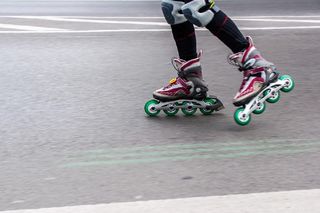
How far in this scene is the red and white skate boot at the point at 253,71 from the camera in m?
5.33

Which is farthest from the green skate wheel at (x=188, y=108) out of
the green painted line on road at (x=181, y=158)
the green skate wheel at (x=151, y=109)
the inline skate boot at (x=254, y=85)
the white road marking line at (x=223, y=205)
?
the white road marking line at (x=223, y=205)

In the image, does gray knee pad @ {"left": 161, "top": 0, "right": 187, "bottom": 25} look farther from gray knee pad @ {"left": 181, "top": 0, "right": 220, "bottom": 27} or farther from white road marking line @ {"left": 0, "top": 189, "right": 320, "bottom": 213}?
white road marking line @ {"left": 0, "top": 189, "right": 320, "bottom": 213}

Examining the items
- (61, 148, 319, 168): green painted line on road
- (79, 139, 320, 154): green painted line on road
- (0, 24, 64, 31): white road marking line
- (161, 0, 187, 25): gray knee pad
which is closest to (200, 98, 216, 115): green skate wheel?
(161, 0, 187, 25): gray knee pad

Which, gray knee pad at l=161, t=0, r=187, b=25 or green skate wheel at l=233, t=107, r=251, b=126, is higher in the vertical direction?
gray knee pad at l=161, t=0, r=187, b=25

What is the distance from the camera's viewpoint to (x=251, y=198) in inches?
148

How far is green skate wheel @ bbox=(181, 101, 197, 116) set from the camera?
5.68 meters

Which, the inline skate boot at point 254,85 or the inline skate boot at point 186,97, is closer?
the inline skate boot at point 254,85

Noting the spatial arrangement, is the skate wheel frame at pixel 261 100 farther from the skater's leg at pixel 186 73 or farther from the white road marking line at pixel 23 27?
the white road marking line at pixel 23 27

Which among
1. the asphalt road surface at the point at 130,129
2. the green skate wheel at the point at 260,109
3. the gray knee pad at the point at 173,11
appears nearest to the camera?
the asphalt road surface at the point at 130,129

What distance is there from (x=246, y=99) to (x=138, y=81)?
78.6 inches

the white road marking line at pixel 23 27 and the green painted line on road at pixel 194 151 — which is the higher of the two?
the white road marking line at pixel 23 27

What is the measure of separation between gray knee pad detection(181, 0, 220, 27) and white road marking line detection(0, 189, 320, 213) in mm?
1791

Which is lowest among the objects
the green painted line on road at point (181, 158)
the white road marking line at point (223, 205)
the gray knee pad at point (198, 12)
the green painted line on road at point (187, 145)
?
the white road marking line at point (223, 205)

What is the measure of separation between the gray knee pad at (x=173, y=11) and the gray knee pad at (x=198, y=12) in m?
0.13
